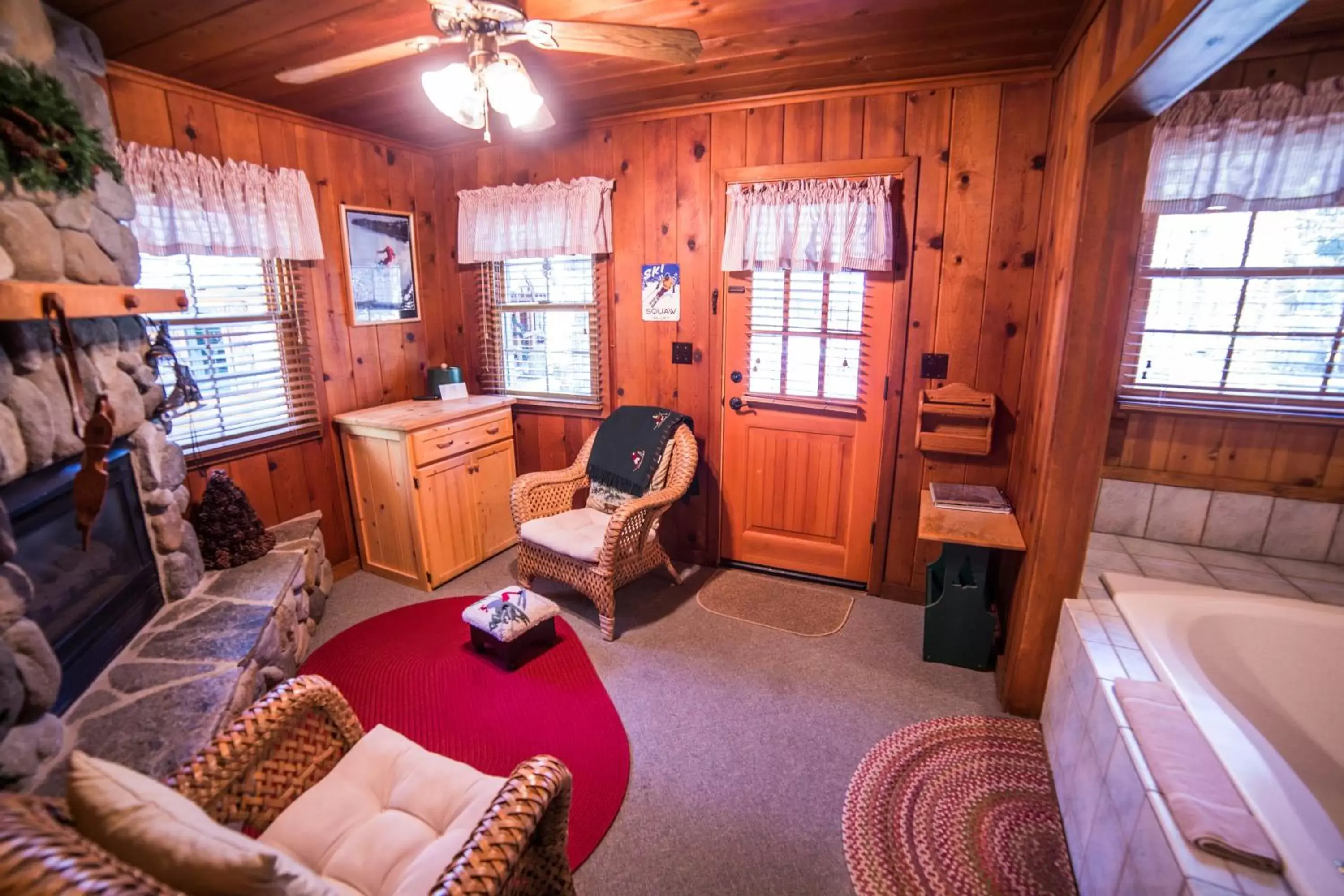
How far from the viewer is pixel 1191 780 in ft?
4.20

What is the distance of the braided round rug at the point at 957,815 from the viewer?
1.62 m

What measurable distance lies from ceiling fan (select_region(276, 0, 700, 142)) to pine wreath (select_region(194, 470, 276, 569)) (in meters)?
1.66

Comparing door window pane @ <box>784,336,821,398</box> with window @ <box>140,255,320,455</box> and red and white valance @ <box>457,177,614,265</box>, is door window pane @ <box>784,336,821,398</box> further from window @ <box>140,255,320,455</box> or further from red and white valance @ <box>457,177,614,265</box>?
window @ <box>140,255,320,455</box>

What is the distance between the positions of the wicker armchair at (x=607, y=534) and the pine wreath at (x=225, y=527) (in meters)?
1.12

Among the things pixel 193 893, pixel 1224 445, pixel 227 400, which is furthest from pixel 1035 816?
pixel 227 400

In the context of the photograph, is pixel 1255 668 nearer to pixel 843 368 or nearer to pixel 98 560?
pixel 843 368

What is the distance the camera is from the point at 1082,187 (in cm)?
178

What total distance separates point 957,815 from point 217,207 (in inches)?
142

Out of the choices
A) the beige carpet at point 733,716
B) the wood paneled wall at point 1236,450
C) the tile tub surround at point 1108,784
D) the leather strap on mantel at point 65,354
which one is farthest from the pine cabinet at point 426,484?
the wood paneled wall at point 1236,450

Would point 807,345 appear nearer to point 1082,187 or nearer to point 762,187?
point 762,187

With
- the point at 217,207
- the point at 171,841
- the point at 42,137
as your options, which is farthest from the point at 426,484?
the point at 171,841

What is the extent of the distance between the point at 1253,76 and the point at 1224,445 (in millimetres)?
1362

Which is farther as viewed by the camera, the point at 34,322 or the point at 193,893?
the point at 34,322

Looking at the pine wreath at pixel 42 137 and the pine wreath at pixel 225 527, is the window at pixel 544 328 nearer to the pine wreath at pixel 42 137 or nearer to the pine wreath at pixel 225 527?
the pine wreath at pixel 225 527
